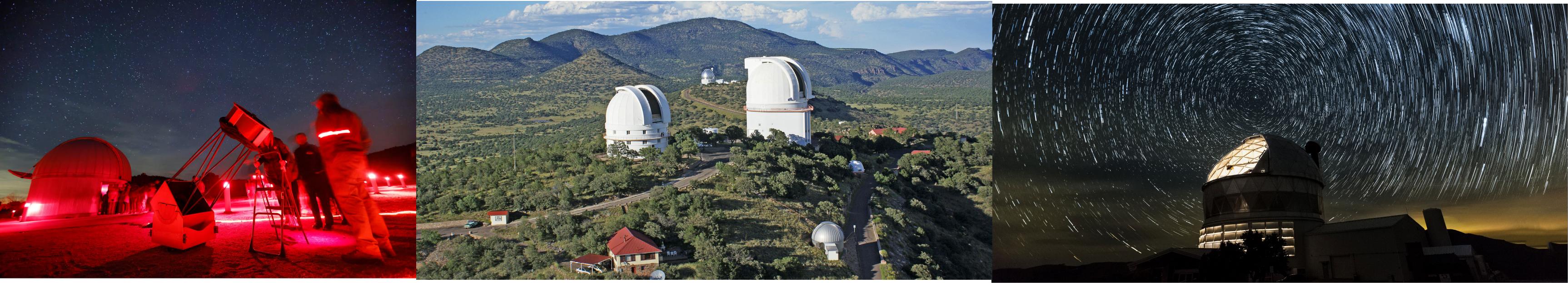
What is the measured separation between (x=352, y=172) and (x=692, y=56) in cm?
648

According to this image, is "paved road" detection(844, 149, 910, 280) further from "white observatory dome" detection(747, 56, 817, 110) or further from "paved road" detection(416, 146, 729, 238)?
"paved road" detection(416, 146, 729, 238)

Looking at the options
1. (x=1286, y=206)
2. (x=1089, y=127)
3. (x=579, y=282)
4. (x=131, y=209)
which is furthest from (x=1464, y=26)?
(x=131, y=209)

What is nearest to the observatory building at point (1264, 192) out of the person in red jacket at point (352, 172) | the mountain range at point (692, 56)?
the mountain range at point (692, 56)

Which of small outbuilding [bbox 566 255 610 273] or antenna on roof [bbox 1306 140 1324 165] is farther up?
antenna on roof [bbox 1306 140 1324 165]

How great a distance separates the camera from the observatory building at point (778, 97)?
31.3ft

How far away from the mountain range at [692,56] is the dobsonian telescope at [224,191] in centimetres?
139

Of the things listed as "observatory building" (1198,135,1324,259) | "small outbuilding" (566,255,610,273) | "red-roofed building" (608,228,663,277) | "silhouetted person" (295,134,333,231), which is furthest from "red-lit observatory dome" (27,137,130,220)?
"observatory building" (1198,135,1324,259)

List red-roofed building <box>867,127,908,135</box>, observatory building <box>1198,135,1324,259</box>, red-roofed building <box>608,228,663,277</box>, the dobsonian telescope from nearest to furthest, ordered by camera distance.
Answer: the dobsonian telescope < observatory building <box>1198,135,1324,259</box> < red-roofed building <box>608,228,663,277</box> < red-roofed building <box>867,127,908,135</box>

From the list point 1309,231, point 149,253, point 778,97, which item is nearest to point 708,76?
point 778,97

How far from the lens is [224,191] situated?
6426mm

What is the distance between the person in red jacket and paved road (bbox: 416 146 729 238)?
1.64ft

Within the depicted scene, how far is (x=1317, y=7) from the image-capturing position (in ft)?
23.4

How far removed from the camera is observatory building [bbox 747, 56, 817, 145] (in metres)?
9.55

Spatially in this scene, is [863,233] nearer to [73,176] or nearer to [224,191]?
[224,191]
